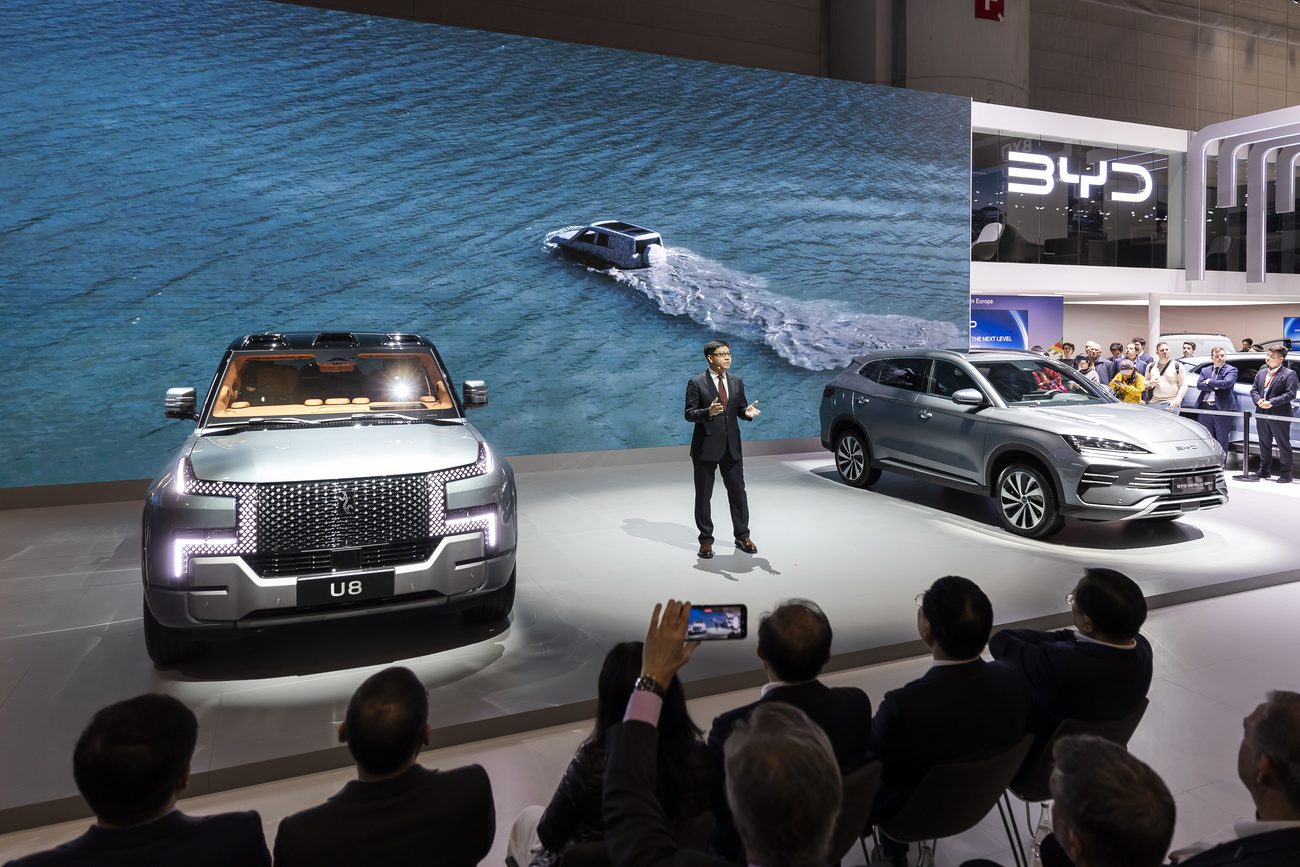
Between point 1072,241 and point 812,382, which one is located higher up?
point 1072,241

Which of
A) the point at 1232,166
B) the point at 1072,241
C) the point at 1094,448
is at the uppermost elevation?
the point at 1232,166

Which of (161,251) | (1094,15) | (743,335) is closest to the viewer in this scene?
(161,251)

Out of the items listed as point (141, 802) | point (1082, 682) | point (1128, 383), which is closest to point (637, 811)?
point (141, 802)

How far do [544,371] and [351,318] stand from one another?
2.44 metres

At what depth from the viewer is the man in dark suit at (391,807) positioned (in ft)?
5.29

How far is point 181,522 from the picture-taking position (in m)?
3.73

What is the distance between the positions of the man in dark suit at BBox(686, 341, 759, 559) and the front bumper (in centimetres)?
260

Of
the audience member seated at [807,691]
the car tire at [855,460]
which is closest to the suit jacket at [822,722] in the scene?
the audience member seated at [807,691]

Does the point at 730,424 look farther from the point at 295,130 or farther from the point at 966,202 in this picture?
the point at 966,202

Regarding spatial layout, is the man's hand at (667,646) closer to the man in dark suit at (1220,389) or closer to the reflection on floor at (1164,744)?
the reflection on floor at (1164,744)

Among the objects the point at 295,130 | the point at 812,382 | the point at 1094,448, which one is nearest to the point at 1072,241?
the point at 812,382

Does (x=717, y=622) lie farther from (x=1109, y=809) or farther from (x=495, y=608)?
(x=495, y=608)

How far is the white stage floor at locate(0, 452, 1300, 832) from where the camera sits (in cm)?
347

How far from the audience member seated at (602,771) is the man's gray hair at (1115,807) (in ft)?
2.40
